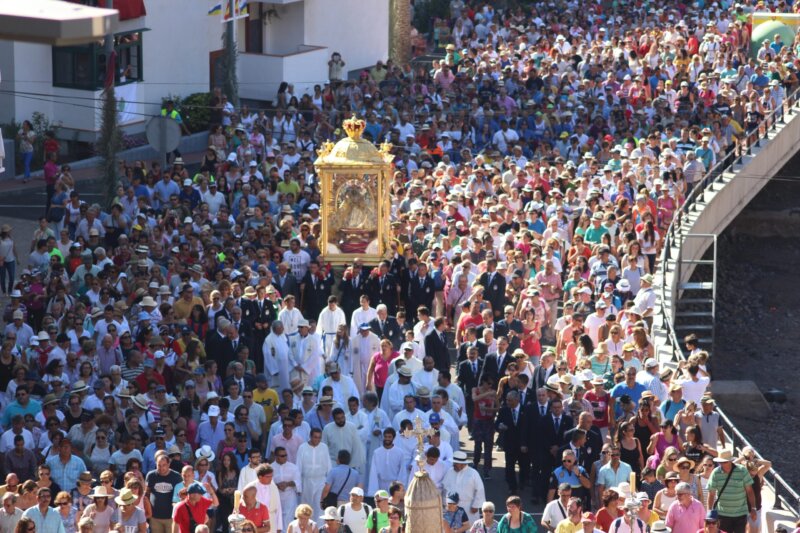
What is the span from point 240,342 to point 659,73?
19.0m

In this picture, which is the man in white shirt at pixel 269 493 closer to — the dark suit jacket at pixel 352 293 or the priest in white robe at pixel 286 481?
the priest in white robe at pixel 286 481

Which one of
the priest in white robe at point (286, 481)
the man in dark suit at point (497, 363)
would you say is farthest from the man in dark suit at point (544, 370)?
the priest in white robe at point (286, 481)

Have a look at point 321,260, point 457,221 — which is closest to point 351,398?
point 321,260

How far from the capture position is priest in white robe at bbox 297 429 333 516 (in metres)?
17.9

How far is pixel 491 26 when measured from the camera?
46719 mm

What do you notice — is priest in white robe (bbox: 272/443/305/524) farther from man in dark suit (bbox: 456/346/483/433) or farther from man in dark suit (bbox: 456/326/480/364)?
man in dark suit (bbox: 456/326/480/364)

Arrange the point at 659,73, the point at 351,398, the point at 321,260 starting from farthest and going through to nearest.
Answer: the point at 659,73
the point at 321,260
the point at 351,398

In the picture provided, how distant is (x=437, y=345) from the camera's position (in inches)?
860

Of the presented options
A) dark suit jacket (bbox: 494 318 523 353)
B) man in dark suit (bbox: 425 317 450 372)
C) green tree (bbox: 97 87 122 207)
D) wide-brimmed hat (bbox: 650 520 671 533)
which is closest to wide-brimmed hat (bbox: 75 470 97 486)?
wide-brimmed hat (bbox: 650 520 671 533)

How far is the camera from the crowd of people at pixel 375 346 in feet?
56.1

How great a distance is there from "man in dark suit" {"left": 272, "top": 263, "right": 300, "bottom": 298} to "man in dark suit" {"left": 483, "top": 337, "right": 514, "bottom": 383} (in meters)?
4.62

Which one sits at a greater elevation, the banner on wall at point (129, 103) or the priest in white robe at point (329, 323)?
the banner on wall at point (129, 103)

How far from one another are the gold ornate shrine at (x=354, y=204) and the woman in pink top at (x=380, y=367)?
14.8 ft

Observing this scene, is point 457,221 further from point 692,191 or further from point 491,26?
point 491,26
